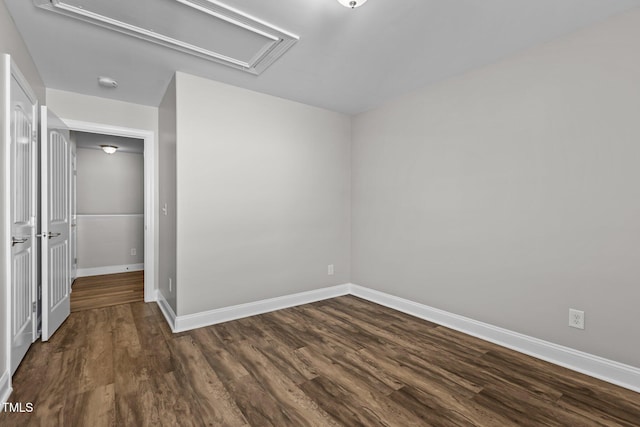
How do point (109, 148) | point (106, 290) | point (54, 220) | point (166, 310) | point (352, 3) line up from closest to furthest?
point (352, 3) → point (54, 220) → point (166, 310) → point (106, 290) → point (109, 148)

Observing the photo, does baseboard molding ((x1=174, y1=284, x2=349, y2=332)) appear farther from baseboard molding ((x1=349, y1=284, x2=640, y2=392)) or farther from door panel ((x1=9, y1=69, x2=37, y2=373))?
door panel ((x1=9, y1=69, x2=37, y2=373))

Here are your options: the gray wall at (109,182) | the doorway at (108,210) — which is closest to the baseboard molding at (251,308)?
the doorway at (108,210)

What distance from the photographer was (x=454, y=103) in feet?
10.1

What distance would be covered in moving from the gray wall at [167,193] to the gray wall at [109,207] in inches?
95.4

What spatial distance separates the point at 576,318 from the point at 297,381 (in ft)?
6.93

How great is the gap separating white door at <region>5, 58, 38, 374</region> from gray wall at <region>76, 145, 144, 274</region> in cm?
315

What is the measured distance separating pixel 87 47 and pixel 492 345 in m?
4.19

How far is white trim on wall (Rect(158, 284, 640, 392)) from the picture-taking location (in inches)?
84.8

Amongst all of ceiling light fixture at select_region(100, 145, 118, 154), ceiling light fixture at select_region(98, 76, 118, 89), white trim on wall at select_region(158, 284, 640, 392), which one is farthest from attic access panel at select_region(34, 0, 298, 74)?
ceiling light fixture at select_region(100, 145, 118, 154)

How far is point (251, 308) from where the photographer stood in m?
3.43

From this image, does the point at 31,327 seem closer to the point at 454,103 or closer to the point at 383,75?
the point at 383,75

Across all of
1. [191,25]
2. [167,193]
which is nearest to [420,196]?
[191,25]

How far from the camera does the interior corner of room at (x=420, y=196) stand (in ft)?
7.08

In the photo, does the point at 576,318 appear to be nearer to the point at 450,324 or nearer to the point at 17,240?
the point at 450,324
